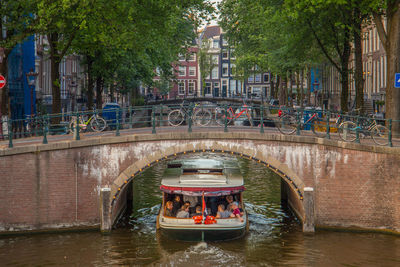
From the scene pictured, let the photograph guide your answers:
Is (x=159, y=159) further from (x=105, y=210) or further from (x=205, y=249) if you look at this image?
(x=205, y=249)

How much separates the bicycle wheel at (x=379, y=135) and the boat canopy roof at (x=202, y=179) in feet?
14.9

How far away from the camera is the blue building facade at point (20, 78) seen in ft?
107

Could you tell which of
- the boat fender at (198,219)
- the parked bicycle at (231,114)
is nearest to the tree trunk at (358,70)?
the parked bicycle at (231,114)

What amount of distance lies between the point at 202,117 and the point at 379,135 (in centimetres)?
623

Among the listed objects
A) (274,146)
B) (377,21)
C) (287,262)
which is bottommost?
(287,262)

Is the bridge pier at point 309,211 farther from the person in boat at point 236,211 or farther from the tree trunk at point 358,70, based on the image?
the tree trunk at point 358,70

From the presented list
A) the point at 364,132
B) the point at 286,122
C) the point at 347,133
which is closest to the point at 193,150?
the point at 286,122

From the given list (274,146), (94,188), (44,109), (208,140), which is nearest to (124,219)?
(94,188)

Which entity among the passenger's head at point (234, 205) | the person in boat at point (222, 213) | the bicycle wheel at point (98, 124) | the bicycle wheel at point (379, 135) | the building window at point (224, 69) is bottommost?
the person in boat at point (222, 213)

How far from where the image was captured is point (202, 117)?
2105 centimetres

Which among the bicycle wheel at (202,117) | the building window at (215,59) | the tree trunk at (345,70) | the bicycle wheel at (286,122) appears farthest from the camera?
the building window at (215,59)

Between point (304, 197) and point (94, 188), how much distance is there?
683 centimetres

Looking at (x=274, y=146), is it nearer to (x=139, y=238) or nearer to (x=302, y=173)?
(x=302, y=173)

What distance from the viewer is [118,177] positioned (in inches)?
740
